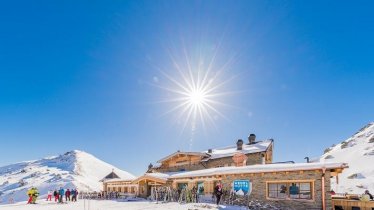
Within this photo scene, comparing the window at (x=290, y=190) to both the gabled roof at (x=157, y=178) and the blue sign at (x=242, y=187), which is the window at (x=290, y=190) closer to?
the blue sign at (x=242, y=187)

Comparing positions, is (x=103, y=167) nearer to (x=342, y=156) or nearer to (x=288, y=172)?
(x=342, y=156)

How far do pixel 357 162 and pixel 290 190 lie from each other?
4315 cm

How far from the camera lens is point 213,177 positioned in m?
23.1

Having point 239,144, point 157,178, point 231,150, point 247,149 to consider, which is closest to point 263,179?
point 247,149

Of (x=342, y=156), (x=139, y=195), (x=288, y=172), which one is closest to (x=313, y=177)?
(x=288, y=172)

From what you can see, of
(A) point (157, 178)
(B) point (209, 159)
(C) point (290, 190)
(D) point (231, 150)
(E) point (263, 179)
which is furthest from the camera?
(D) point (231, 150)

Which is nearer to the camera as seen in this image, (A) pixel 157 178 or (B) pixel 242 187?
(B) pixel 242 187

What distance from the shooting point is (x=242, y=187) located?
20.2 m

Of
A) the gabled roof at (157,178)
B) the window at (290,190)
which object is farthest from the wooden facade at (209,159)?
the window at (290,190)

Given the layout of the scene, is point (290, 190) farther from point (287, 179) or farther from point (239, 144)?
point (239, 144)

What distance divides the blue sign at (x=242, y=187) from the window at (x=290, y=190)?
1.44m

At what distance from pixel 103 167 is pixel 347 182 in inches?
3839

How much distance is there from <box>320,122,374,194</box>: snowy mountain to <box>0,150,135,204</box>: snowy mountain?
2303 inches

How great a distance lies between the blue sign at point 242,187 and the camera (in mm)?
19812
